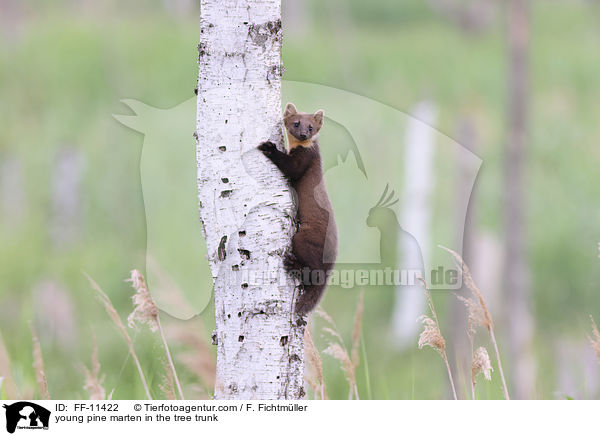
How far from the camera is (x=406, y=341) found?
7.57m

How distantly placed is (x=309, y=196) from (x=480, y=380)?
5.60ft

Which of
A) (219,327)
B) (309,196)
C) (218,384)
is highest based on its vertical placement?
(309,196)

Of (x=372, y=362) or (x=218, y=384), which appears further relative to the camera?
(x=372, y=362)

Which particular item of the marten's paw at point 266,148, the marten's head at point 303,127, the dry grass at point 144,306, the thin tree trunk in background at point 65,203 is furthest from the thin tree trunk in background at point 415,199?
the thin tree trunk in background at point 65,203

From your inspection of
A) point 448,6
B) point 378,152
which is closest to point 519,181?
point 378,152

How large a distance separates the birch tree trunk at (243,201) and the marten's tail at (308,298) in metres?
0.05

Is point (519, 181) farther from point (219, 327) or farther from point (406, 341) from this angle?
point (219, 327)

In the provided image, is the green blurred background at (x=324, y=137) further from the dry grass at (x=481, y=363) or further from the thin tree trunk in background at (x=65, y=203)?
the dry grass at (x=481, y=363)

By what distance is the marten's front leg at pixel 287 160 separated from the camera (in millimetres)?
2311

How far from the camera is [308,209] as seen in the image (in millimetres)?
2539

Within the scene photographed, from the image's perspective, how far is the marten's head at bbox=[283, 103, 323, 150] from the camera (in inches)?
110

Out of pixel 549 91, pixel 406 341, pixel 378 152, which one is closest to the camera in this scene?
pixel 378 152

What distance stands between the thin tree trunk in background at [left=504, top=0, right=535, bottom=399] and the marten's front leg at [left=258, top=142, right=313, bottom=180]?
11.4ft
